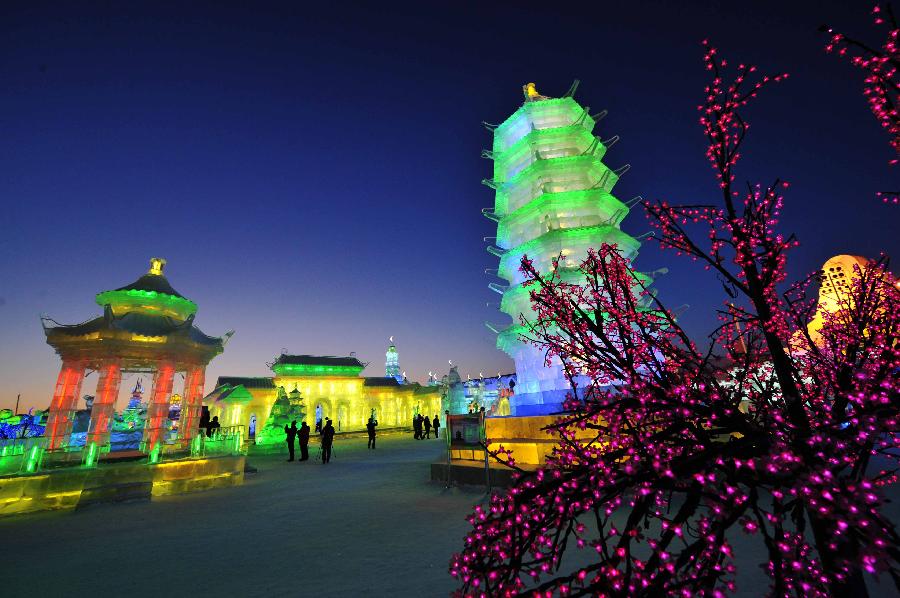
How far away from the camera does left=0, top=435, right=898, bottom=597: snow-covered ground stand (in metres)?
4.55

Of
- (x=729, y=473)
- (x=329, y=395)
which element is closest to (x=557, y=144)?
(x=729, y=473)

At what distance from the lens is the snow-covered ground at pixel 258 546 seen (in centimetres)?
455

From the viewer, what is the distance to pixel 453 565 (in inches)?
117

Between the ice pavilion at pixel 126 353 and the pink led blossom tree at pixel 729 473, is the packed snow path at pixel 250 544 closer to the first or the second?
the pink led blossom tree at pixel 729 473

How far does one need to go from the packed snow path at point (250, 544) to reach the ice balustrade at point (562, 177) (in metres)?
15.8

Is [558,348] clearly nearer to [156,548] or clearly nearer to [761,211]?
[761,211]

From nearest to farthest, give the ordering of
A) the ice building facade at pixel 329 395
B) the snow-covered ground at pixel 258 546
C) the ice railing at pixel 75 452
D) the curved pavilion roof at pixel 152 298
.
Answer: the snow-covered ground at pixel 258 546
the ice railing at pixel 75 452
the curved pavilion roof at pixel 152 298
the ice building facade at pixel 329 395

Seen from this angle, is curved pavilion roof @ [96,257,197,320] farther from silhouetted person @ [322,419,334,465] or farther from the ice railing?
silhouetted person @ [322,419,334,465]

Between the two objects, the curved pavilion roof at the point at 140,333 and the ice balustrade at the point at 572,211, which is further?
the ice balustrade at the point at 572,211

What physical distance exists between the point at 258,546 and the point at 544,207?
17773 millimetres

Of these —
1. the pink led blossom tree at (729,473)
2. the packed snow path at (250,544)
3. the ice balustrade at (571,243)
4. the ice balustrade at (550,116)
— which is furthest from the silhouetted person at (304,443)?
the ice balustrade at (550,116)

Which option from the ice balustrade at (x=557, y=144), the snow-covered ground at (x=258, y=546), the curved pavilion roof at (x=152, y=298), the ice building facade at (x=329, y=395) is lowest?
the snow-covered ground at (x=258, y=546)

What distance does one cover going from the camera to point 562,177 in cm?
2034

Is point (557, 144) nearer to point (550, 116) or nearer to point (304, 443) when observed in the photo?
point (550, 116)
